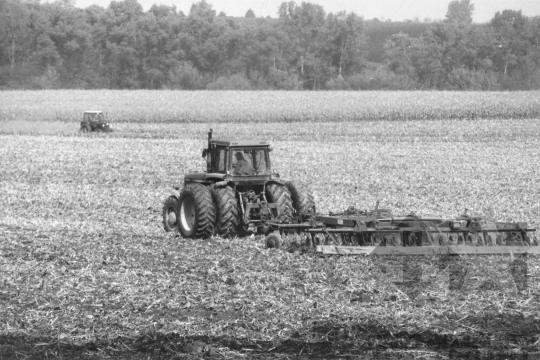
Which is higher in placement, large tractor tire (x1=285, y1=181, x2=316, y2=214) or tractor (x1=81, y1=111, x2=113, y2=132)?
large tractor tire (x1=285, y1=181, x2=316, y2=214)

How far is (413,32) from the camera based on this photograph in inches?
5271

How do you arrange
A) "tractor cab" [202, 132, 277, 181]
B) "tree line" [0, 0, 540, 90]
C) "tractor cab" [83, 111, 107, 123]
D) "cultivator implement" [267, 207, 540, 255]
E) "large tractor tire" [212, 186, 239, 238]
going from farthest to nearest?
"tree line" [0, 0, 540, 90] < "tractor cab" [83, 111, 107, 123] < "tractor cab" [202, 132, 277, 181] < "large tractor tire" [212, 186, 239, 238] < "cultivator implement" [267, 207, 540, 255]

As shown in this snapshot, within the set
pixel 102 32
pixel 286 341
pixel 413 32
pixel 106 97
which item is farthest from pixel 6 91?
pixel 413 32

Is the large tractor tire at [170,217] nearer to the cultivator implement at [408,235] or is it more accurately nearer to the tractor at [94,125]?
the cultivator implement at [408,235]

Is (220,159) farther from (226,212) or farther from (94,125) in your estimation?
(94,125)

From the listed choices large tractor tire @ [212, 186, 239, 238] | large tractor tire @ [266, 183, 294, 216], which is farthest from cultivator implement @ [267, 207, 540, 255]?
large tractor tire @ [266, 183, 294, 216]

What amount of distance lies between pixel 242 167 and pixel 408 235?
3.18 m

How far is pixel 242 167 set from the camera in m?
14.4

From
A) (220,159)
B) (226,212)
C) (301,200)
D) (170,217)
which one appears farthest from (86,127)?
(226,212)

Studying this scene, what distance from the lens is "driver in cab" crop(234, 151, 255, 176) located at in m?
14.4

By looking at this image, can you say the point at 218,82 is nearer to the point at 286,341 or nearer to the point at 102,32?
the point at 102,32

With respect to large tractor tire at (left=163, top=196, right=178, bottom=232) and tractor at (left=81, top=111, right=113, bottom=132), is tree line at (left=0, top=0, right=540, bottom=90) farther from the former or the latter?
large tractor tire at (left=163, top=196, right=178, bottom=232)

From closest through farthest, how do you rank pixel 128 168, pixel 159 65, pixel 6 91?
pixel 128 168 < pixel 6 91 < pixel 159 65

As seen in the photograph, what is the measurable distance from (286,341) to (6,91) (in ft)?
204
